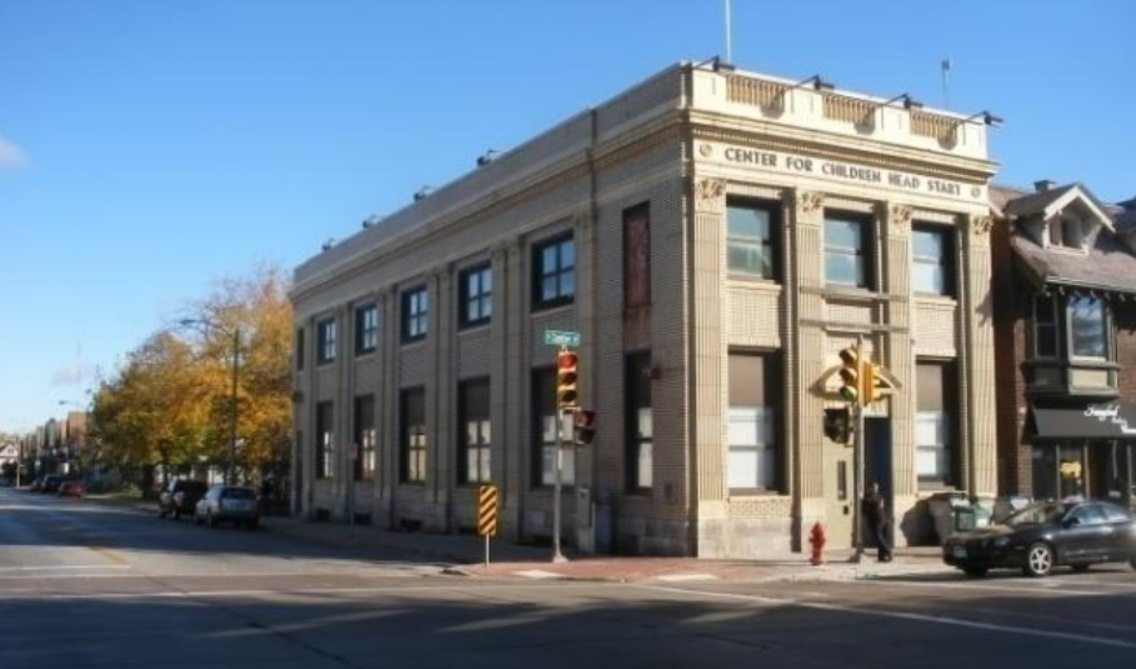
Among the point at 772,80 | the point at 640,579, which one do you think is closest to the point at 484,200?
the point at 772,80

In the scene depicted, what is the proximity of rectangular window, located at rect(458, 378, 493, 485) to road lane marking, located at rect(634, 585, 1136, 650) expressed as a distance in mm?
14150

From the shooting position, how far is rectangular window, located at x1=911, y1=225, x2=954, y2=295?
28.6 metres

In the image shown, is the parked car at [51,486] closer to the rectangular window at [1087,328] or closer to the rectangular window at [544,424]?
the rectangular window at [544,424]

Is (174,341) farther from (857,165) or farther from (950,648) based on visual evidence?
(950,648)

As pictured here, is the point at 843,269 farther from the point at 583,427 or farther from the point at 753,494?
the point at 583,427

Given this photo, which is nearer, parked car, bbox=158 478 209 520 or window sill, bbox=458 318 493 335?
window sill, bbox=458 318 493 335

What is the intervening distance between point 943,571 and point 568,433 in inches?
375

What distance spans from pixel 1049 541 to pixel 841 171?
9444mm

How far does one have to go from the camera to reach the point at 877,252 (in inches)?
1086

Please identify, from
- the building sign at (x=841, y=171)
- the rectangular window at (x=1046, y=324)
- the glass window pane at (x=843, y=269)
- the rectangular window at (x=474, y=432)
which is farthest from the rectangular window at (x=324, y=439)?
the rectangular window at (x=1046, y=324)

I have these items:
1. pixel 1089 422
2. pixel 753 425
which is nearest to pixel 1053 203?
pixel 1089 422

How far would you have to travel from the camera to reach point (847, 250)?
27.6 m

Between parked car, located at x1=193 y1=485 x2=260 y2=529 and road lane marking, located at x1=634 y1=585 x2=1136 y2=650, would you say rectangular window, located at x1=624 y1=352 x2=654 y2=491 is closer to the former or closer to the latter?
road lane marking, located at x1=634 y1=585 x2=1136 y2=650

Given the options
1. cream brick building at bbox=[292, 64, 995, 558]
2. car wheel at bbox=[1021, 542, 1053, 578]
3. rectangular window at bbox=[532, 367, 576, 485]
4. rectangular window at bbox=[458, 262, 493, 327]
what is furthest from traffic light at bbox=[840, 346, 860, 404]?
Answer: rectangular window at bbox=[458, 262, 493, 327]
